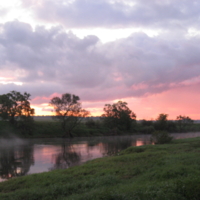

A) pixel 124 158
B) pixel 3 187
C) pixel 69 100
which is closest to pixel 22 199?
pixel 3 187

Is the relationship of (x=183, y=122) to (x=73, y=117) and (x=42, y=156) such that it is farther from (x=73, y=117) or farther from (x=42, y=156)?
(x=42, y=156)

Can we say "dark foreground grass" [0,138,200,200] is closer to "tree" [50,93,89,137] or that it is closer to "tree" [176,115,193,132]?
"tree" [50,93,89,137]

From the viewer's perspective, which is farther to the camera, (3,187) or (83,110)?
(83,110)

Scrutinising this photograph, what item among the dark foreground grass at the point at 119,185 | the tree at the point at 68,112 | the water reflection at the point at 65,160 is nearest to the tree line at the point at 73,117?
the tree at the point at 68,112

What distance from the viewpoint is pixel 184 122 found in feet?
299

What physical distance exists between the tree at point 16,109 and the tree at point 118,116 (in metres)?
29.2

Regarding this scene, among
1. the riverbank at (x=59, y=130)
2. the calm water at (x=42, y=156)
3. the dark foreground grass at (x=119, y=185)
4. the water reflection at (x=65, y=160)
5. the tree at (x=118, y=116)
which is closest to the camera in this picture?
the dark foreground grass at (x=119, y=185)

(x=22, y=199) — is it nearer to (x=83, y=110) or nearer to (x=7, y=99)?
(x=7, y=99)

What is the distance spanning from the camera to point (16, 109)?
185 feet

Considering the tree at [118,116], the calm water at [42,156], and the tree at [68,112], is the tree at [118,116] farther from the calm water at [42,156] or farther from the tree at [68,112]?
the calm water at [42,156]

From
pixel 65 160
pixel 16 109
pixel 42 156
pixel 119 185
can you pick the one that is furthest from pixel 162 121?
pixel 119 185

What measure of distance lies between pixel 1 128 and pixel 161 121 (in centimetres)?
5459

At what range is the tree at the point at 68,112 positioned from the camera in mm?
63938

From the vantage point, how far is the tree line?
56656mm
